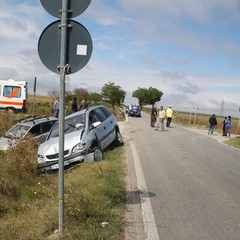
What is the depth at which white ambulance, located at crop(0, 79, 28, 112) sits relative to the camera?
30156 millimetres

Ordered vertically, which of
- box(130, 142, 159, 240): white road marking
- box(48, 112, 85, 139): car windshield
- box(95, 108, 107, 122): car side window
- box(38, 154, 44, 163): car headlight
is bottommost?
box(130, 142, 159, 240): white road marking

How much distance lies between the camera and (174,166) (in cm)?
1086

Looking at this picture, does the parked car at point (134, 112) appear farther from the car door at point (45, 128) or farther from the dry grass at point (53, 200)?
the dry grass at point (53, 200)

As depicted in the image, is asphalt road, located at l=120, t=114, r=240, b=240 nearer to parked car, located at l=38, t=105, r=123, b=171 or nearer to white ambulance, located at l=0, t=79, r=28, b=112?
parked car, located at l=38, t=105, r=123, b=171

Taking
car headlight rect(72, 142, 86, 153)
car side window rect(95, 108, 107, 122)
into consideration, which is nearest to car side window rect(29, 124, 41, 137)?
car side window rect(95, 108, 107, 122)

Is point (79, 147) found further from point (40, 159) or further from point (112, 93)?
point (112, 93)

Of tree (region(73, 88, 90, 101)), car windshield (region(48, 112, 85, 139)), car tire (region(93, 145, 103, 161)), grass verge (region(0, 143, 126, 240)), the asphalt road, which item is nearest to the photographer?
grass verge (region(0, 143, 126, 240))

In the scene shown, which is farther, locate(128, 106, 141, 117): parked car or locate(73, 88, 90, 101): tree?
locate(128, 106, 141, 117): parked car

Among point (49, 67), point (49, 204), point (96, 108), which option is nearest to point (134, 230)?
point (49, 204)

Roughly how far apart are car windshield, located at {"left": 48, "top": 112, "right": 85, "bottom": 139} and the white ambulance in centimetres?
1893

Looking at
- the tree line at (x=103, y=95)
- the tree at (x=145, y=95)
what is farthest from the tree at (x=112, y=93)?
the tree at (x=145, y=95)

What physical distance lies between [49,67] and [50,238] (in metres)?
2.15

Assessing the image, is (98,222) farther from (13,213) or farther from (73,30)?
(73,30)

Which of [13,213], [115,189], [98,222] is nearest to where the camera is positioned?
[98,222]
